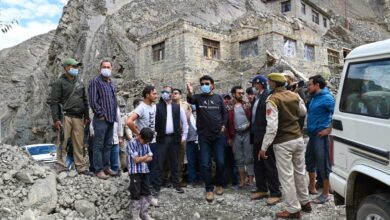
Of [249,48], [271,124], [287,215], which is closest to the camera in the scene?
[271,124]

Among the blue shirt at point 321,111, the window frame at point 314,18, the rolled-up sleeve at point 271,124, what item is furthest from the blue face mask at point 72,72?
the window frame at point 314,18

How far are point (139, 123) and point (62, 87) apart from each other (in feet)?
Result: 4.95

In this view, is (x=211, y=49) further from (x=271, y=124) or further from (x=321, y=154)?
(x=271, y=124)

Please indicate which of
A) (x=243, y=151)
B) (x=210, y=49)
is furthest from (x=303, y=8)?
(x=243, y=151)

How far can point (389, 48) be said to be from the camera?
3283 mm

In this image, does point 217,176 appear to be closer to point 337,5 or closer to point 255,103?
point 255,103

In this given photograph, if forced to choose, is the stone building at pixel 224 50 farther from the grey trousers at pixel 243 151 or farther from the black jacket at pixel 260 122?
the black jacket at pixel 260 122

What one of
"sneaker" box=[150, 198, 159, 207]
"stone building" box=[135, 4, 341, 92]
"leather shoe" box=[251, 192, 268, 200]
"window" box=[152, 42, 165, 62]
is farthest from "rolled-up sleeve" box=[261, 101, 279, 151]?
"window" box=[152, 42, 165, 62]

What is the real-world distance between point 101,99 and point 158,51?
65.3 ft

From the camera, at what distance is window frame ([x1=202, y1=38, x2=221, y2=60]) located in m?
24.6

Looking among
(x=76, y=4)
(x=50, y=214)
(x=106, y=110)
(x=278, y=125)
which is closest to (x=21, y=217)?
(x=50, y=214)

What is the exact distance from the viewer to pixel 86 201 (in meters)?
5.21

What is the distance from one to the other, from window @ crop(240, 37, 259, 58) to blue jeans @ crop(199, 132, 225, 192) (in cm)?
1928

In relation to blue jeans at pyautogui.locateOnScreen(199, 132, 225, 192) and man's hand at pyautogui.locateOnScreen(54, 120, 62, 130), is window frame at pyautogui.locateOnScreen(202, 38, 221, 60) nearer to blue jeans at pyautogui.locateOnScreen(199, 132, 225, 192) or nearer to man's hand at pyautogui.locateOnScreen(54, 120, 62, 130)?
blue jeans at pyautogui.locateOnScreen(199, 132, 225, 192)
